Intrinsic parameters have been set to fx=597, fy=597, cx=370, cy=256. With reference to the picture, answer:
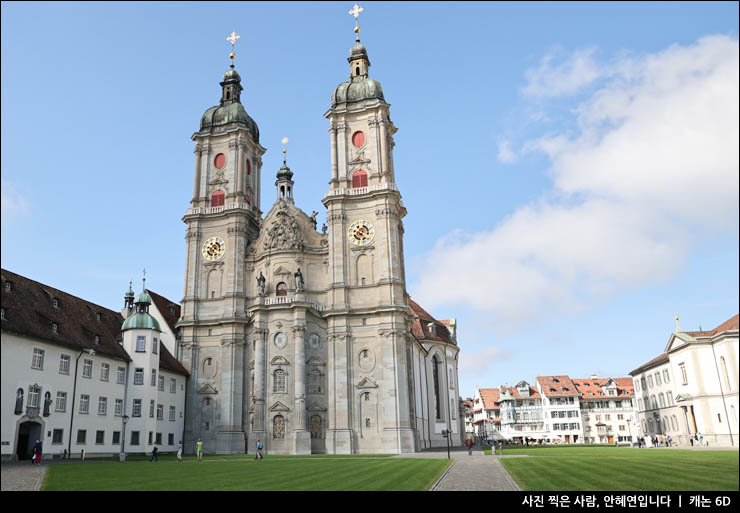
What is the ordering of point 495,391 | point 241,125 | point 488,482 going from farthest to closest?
point 495,391
point 241,125
point 488,482

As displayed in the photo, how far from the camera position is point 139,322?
55188 millimetres

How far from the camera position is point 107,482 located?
2378cm

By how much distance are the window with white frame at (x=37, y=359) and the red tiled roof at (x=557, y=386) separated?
9660cm

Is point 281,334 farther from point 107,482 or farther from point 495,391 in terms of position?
point 495,391

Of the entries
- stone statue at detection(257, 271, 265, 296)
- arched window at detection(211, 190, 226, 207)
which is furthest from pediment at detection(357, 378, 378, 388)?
arched window at detection(211, 190, 226, 207)

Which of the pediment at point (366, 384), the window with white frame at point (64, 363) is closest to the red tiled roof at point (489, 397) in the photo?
Answer: the pediment at point (366, 384)

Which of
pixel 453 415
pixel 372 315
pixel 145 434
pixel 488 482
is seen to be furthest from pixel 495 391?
pixel 488 482

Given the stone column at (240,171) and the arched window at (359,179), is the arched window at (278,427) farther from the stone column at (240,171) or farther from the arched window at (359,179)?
the stone column at (240,171)

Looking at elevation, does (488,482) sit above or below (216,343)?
below

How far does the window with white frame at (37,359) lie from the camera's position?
139ft

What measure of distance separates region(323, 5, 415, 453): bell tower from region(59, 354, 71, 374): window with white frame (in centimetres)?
2441

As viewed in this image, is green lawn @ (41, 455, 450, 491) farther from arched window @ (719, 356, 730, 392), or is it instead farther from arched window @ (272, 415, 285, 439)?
arched window @ (272, 415, 285, 439)
